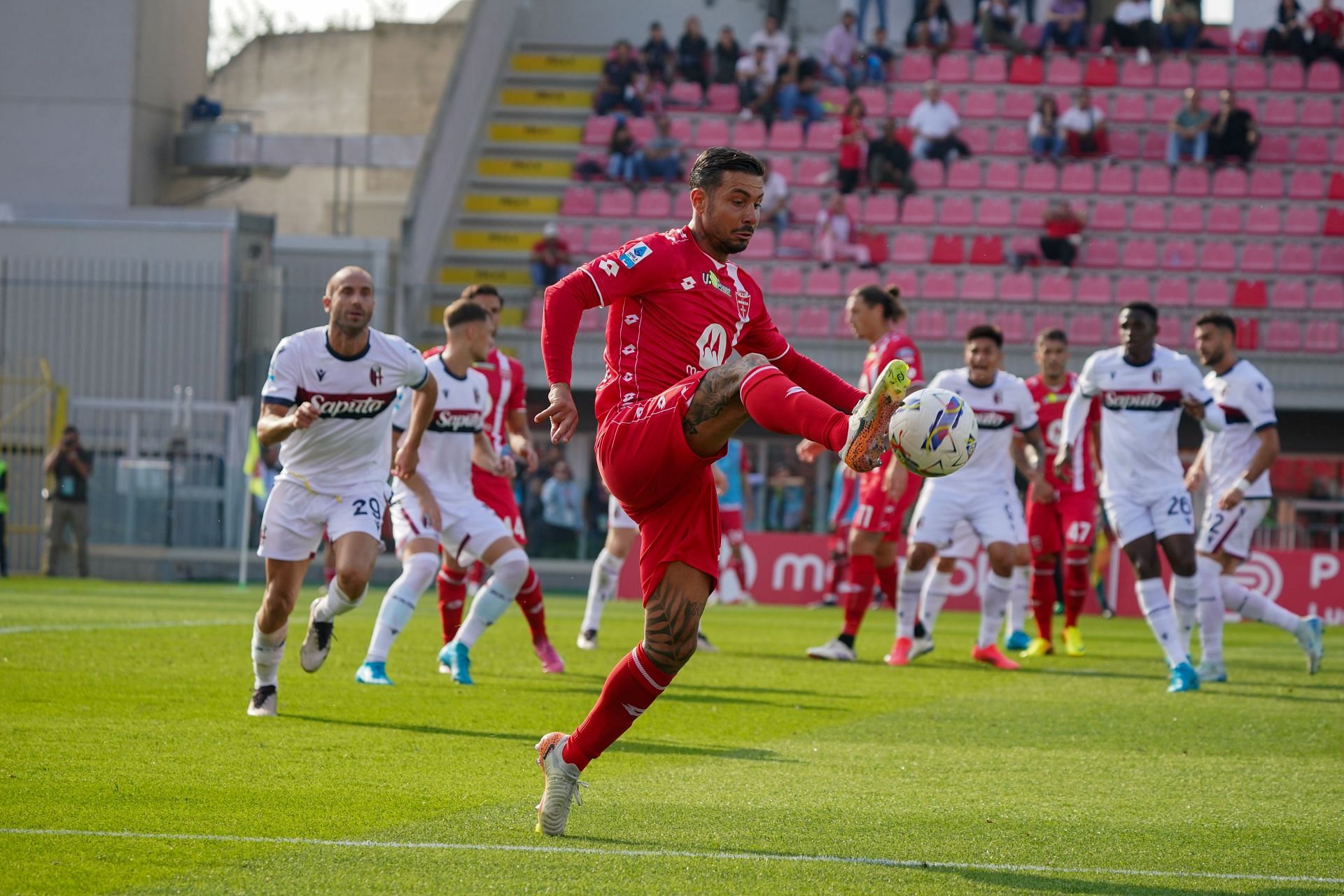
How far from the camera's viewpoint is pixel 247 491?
877 inches

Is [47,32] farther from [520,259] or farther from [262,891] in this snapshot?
[262,891]

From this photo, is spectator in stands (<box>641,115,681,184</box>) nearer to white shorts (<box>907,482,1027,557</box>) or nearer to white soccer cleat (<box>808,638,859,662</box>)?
white soccer cleat (<box>808,638,859,662</box>)

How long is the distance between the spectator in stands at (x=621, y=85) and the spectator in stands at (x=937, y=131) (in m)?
4.89

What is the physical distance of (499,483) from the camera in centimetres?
1099

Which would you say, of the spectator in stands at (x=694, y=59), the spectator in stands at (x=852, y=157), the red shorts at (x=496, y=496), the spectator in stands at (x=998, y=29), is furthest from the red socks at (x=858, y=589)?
the spectator in stands at (x=998, y=29)

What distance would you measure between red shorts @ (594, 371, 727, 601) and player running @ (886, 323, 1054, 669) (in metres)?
6.64

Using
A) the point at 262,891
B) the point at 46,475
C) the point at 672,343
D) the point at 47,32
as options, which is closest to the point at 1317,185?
the point at 46,475

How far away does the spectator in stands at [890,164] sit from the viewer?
27.5 m

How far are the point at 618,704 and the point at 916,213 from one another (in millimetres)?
22978

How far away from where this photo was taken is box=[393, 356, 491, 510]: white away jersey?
1033cm

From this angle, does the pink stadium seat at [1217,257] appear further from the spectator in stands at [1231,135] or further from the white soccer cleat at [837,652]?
the white soccer cleat at [837,652]

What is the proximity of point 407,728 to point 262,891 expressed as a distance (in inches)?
138

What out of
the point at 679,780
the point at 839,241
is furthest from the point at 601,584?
the point at 839,241

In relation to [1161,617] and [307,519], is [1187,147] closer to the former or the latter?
[1161,617]
